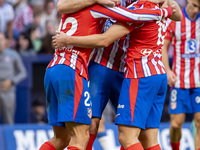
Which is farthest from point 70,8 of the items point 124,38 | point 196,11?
point 196,11

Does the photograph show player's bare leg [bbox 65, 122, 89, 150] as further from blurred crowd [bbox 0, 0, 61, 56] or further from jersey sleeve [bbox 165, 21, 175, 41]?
blurred crowd [bbox 0, 0, 61, 56]

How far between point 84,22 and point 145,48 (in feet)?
2.16

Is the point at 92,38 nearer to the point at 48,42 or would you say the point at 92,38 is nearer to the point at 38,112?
the point at 38,112

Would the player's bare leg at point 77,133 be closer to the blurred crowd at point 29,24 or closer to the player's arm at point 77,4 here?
the player's arm at point 77,4

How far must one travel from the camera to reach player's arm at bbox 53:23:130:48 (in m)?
4.10

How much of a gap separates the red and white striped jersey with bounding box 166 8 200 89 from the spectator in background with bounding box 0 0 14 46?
4.83 metres

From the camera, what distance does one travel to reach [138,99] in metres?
4.25

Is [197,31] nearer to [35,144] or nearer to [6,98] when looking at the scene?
[35,144]

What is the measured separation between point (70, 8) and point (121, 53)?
0.88 m

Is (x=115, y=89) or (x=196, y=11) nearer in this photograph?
(x=115, y=89)

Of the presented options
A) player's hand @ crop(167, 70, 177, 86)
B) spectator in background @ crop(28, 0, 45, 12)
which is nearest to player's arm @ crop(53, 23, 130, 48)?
player's hand @ crop(167, 70, 177, 86)

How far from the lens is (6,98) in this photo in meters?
8.48

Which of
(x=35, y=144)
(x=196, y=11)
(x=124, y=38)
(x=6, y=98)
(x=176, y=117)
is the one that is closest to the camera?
(x=124, y=38)

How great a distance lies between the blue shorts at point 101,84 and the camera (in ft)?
15.3
